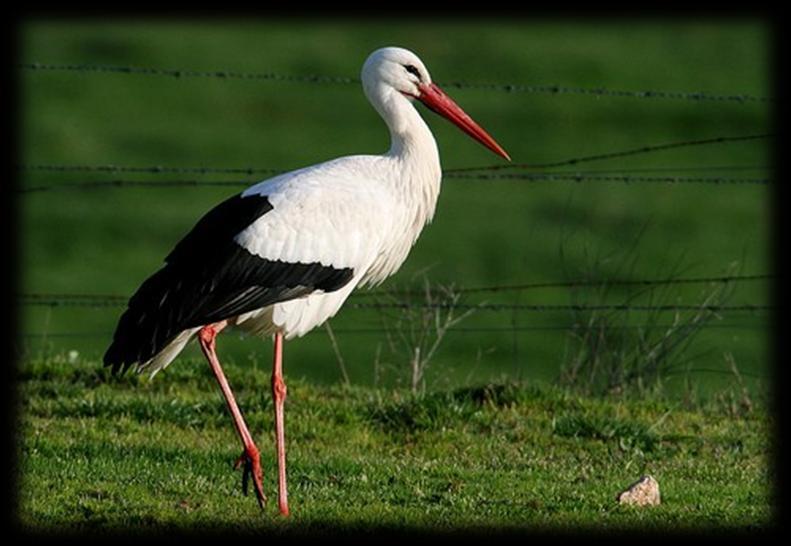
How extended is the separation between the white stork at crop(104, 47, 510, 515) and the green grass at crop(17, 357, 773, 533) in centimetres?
36

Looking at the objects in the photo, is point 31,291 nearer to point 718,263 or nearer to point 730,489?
point 718,263

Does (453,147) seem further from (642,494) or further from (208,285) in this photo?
(642,494)

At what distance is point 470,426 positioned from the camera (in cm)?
818

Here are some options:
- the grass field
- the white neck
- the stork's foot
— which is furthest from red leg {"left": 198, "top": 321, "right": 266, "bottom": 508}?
the white neck

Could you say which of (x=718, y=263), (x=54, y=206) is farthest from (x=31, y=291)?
(x=718, y=263)

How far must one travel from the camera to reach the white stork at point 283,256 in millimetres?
6867

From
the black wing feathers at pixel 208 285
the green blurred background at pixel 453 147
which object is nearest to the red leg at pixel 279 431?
the black wing feathers at pixel 208 285

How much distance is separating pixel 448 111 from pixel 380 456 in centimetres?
148

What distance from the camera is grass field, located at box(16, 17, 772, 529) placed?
7.06 meters

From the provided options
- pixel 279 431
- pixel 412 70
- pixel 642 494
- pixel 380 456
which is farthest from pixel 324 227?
pixel 642 494

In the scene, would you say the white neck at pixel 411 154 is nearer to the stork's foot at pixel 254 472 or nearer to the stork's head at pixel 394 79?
the stork's head at pixel 394 79

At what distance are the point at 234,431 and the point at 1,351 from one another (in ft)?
4.50

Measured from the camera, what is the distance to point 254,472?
Result: 665 cm

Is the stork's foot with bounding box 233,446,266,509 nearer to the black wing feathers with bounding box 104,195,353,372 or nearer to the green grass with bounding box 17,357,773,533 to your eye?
the green grass with bounding box 17,357,773,533
